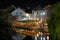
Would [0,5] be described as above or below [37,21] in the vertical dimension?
above

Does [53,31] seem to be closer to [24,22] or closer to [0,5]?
[24,22]

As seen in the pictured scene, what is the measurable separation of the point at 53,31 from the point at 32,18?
514mm

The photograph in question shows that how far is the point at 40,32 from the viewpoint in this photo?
105 cm

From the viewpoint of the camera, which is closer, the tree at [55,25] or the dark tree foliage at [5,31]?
the tree at [55,25]

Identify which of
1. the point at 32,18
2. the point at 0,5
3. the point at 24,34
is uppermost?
the point at 0,5

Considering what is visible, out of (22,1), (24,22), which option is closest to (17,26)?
(24,22)

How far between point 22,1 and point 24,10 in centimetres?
8

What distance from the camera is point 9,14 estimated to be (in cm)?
119

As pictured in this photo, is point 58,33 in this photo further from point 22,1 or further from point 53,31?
point 22,1

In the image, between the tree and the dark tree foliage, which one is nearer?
the tree

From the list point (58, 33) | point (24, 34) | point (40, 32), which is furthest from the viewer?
point (24, 34)

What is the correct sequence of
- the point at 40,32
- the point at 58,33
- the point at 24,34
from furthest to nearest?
the point at 24,34, the point at 40,32, the point at 58,33

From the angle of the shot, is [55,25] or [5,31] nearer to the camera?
[55,25]

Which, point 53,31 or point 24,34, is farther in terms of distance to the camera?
point 24,34
